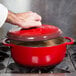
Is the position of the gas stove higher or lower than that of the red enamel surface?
lower

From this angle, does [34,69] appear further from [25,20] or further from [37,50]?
[25,20]

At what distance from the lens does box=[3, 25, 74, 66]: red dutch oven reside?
822 millimetres

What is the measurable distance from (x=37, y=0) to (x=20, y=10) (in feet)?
0.42

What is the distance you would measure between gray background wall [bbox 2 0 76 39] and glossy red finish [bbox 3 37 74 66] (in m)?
0.40

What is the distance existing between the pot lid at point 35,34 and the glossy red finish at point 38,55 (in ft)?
0.14

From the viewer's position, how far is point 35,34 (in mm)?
828

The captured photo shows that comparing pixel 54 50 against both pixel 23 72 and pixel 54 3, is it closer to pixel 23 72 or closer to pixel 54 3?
pixel 23 72

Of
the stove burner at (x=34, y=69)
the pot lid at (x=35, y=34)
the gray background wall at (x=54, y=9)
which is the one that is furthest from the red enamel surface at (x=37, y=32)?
the gray background wall at (x=54, y=9)

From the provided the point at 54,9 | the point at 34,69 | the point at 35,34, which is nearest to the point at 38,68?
the point at 34,69

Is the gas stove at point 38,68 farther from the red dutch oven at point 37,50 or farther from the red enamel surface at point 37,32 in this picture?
the red enamel surface at point 37,32

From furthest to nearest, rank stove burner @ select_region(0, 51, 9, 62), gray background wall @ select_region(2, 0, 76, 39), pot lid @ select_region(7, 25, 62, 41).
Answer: gray background wall @ select_region(2, 0, 76, 39), stove burner @ select_region(0, 51, 9, 62), pot lid @ select_region(7, 25, 62, 41)

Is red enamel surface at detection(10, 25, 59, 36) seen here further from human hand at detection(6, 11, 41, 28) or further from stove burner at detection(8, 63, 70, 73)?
stove burner at detection(8, 63, 70, 73)

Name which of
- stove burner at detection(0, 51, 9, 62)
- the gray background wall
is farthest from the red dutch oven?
the gray background wall

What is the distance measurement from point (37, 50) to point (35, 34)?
7 centimetres
